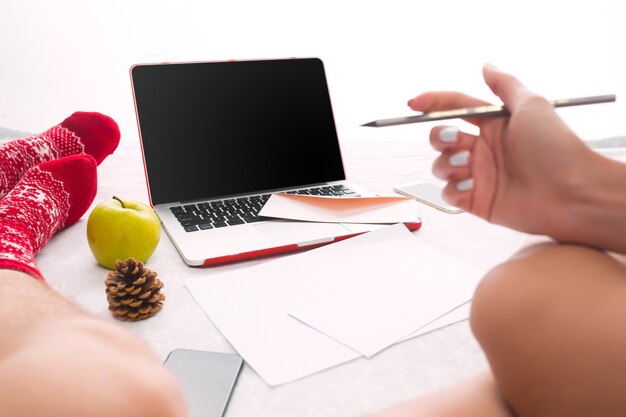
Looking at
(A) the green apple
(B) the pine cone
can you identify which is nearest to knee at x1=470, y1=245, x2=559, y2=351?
(B) the pine cone

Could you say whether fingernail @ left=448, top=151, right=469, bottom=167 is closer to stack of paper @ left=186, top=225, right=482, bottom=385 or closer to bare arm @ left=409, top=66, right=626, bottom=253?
bare arm @ left=409, top=66, right=626, bottom=253

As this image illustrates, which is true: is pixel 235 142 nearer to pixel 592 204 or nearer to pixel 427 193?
pixel 427 193

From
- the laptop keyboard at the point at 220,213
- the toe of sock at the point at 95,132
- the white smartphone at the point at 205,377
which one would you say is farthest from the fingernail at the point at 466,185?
the toe of sock at the point at 95,132

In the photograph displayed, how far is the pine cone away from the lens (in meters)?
0.61

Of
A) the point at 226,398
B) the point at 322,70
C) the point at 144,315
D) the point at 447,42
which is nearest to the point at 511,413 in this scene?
the point at 226,398

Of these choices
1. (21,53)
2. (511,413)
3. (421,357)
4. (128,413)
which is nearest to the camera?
(128,413)

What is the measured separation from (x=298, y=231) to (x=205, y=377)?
348 mm

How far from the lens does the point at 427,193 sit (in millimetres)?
1049

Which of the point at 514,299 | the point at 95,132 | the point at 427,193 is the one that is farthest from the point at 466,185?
the point at 95,132

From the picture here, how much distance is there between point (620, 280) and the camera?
0.37 metres

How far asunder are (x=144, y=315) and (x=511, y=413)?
15.5 inches

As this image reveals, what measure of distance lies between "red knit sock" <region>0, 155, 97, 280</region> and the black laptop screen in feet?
0.39

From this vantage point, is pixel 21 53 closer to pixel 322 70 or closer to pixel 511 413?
pixel 322 70

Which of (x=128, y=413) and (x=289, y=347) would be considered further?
(x=289, y=347)
